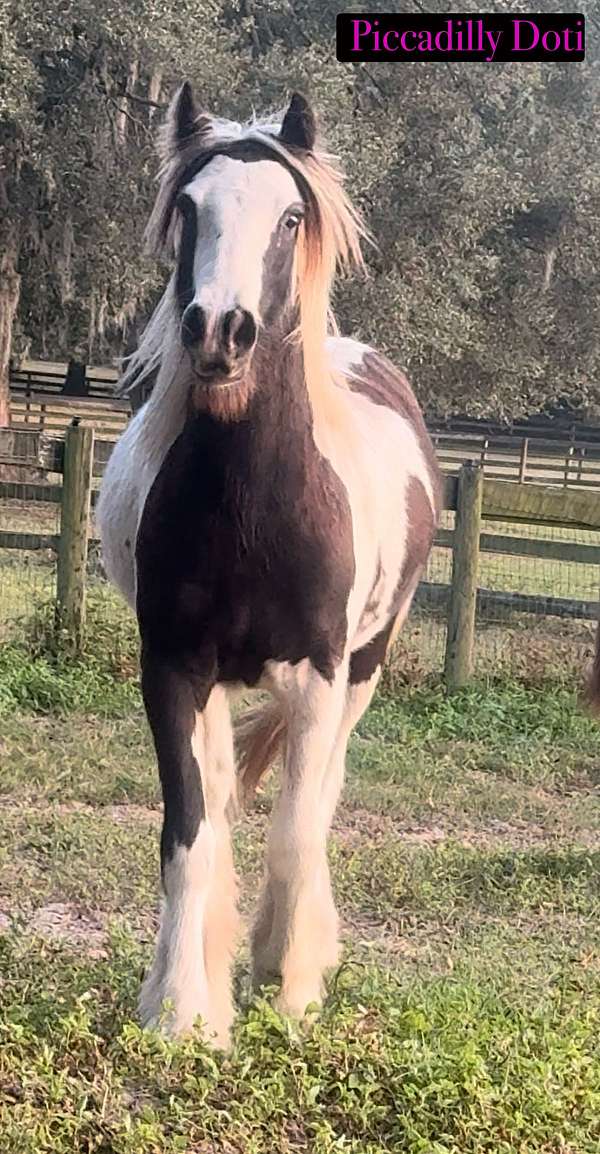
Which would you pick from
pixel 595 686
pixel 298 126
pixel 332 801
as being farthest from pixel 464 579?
pixel 298 126

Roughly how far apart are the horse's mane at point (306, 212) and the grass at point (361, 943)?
145cm

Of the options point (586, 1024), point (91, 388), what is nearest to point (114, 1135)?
point (586, 1024)

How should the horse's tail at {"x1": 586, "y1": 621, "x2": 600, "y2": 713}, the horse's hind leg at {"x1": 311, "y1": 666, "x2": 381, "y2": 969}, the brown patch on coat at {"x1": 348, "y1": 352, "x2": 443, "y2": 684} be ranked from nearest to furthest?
the horse's hind leg at {"x1": 311, "y1": 666, "x2": 381, "y2": 969} → the brown patch on coat at {"x1": 348, "y1": 352, "x2": 443, "y2": 684} → the horse's tail at {"x1": 586, "y1": 621, "x2": 600, "y2": 713}

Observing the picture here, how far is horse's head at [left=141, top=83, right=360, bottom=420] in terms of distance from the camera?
199 cm

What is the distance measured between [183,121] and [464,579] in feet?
12.2

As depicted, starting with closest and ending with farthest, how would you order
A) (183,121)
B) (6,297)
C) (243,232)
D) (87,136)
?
1. (243,232)
2. (183,121)
3. (87,136)
4. (6,297)

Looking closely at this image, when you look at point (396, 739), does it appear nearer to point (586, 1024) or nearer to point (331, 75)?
point (586, 1024)

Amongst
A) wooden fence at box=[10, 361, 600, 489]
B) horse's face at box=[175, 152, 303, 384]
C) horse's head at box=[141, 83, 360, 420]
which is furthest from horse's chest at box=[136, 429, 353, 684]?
wooden fence at box=[10, 361, 600, 489]

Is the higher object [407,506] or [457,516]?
[407,506]

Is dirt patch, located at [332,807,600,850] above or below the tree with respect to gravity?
below

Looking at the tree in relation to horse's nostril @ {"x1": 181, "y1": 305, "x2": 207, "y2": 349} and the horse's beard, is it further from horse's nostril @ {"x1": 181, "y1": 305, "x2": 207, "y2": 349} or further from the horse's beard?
horse's nostril @ {"x1": 181, "y1": 305, "x2": 207, "y2": 349}

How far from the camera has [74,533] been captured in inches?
228

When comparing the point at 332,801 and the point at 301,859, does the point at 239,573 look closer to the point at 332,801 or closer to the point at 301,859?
the point at 301,859

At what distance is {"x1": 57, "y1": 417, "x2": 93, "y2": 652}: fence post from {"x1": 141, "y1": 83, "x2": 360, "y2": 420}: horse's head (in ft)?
11.4
